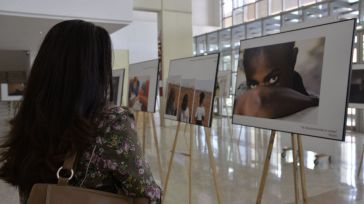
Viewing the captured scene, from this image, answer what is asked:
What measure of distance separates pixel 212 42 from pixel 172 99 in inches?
412

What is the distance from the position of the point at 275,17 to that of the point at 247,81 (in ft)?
28.3

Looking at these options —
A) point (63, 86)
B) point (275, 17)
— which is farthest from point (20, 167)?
point (275, 17)

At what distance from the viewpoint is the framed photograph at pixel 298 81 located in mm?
2066

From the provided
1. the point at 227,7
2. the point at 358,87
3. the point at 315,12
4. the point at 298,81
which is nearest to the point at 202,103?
the point at 298,81

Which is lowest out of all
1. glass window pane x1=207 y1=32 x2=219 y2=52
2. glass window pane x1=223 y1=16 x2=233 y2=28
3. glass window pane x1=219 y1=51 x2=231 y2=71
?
glass window pane x1=219 y1=51 x2=231 y2=71

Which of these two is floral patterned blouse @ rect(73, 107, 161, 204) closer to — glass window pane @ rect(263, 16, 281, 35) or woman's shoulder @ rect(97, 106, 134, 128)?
woman's shoulder @ rect(97, 106, 134, 128)

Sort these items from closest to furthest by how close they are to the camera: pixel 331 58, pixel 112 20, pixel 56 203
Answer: pixel 56 203 → pixel 331 58 → pixel 112 20

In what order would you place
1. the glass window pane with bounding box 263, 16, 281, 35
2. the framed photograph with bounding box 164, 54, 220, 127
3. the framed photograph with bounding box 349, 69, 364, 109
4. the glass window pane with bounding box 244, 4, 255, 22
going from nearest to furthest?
the framed photograph with bounding box 164, 54, 220, 127 → the framed photograph with bounding box 349, 69, 364, 109 → the glass window pane with bounding box 263, 16, 281, 35 → the glass window pane with bounding box 244, 4, 255, 22

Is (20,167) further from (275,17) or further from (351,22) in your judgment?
(275,17)

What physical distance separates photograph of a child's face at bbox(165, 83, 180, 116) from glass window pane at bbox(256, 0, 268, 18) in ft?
32.6

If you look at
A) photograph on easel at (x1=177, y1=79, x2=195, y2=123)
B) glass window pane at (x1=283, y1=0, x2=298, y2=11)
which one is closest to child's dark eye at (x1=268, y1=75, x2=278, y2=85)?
photograph on easel at (x1=177, y1=79, x2=195, y2=123)

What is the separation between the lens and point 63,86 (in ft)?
3.59

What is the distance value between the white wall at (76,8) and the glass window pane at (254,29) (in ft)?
17.1

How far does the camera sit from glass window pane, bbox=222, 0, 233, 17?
15102 mm
